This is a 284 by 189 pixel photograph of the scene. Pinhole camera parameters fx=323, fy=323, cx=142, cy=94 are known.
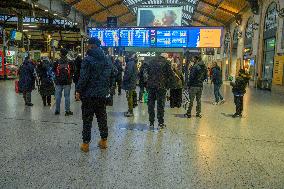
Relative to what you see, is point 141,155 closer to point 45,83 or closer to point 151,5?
point 45,83

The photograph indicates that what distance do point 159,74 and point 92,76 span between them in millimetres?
2250

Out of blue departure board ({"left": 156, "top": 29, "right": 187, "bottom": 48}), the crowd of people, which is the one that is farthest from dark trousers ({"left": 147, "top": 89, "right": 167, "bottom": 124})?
blue departure board ({"left": 156, "top": 29, "right": 187, "bottom": 48})

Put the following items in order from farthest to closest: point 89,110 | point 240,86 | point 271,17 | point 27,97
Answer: point 271,17 < point 27,97 < point 240,86 < point 89,110

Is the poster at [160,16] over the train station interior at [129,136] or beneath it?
over

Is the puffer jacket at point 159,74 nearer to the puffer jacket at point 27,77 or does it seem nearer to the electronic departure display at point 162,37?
the puffer jacket at point 27,77

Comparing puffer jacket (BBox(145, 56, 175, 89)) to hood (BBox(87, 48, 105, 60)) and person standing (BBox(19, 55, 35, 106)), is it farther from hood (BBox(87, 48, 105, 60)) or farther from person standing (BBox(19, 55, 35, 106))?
person standing (BBox(19, 55, 35, 106))

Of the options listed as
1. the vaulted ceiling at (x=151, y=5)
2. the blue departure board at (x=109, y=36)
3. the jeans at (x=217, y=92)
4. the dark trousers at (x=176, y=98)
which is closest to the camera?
the dark trousers at (x=176, y=98)

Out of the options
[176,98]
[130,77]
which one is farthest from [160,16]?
[130,77]

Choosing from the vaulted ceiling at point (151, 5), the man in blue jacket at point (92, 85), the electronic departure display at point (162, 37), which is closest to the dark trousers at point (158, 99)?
the man in blue jacket at point (92, 85)

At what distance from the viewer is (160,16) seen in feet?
70.1

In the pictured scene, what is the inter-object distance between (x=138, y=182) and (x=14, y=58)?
24016 millimetres

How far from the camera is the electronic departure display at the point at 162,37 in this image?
17016mm

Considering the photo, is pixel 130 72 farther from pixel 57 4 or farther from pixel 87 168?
pixel 57 4

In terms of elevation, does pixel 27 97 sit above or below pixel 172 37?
below
